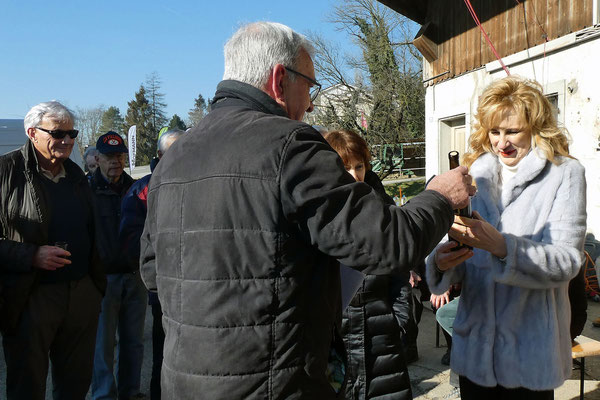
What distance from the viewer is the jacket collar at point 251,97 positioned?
1452 mm

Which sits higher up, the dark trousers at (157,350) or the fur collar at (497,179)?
the fur collar at (497,179)

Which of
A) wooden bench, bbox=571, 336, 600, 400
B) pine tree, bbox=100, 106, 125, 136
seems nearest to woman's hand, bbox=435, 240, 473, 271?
wooden bench, bbox=571, 336, 600, 400

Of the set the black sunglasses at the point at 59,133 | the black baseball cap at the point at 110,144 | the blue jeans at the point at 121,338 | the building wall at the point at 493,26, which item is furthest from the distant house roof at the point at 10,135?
the building wall at the point at 493,26

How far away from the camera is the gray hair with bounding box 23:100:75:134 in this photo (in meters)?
3.01

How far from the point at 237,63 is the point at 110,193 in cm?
287

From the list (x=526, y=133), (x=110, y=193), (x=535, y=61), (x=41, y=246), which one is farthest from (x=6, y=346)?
(x=535, y=61)

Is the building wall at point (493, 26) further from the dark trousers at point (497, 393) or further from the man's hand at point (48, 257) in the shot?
the man's hand at point (48, 257)

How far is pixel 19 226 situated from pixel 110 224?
1097 millimetres

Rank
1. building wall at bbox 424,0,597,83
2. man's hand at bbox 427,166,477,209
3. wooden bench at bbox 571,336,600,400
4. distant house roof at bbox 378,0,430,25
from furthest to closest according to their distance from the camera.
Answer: distant house roof at bbox 378,0,430,25
building wall at bbox 424,0,597,83
wooden bench at bbox 571,336,600,400
man's hand at bbox 427,166,477,209

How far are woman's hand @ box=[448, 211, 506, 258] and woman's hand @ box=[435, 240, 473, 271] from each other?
0.34ft

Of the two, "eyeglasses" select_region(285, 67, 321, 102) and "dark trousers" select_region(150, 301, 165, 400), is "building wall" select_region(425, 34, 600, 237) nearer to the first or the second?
"dark trousers" select_region(150, 301, 165, 400)

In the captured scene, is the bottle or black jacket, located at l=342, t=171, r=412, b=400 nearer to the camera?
the bottle

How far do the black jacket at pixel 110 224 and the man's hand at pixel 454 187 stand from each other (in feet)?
9.49

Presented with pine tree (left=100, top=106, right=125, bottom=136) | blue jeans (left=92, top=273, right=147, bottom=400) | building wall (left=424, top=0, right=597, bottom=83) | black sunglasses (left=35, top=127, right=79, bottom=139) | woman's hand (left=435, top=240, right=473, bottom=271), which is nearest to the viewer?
woman's hand (left=435, top=240, right=473, bottom=271)
